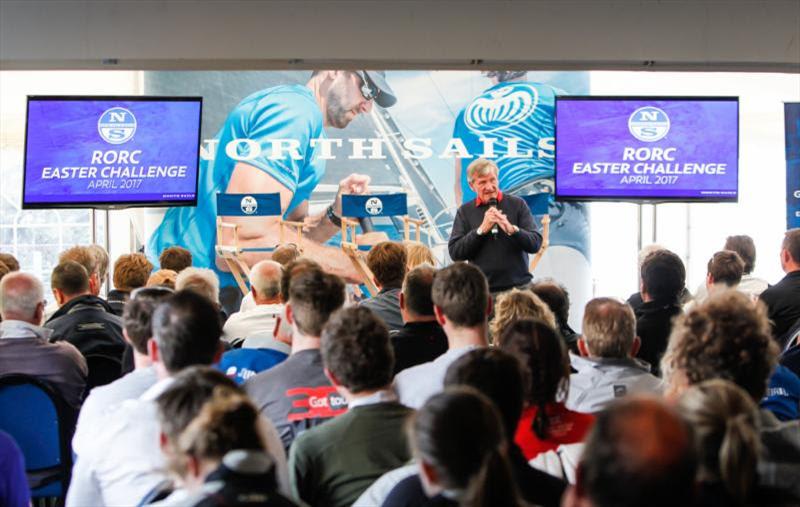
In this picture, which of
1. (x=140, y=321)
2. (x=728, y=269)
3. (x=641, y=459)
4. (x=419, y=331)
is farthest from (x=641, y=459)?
(x=728, y=269)

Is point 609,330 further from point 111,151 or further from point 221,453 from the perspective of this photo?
point 111,151

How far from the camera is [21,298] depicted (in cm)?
391

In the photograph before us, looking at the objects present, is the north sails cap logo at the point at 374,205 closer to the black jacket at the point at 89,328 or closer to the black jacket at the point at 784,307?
the black jacket at the point at 89,328

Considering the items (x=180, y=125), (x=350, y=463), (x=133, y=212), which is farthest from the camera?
(x=133, y=212)

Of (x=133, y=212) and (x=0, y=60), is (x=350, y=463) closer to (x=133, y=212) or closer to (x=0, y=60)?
(x=0, y=60)

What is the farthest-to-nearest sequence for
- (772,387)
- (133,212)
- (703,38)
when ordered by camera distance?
(133,212)
(703,38)
(772,387)

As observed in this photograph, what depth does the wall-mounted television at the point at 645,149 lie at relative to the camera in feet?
22.2

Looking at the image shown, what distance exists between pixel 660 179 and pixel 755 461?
17.7 ft

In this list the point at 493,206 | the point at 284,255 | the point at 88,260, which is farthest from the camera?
the point at 493,206

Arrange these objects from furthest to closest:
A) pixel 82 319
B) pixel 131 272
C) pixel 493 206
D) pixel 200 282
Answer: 1. pixel 493 206
2. pixel 131 272
3. pixel 82 319
4. pixel 200 282

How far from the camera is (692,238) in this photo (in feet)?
33.3

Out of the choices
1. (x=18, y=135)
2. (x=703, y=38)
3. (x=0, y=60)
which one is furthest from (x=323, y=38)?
(x=18, y=135)

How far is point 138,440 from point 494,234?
4001 millimetres

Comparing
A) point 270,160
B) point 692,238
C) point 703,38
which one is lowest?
point 692,238
